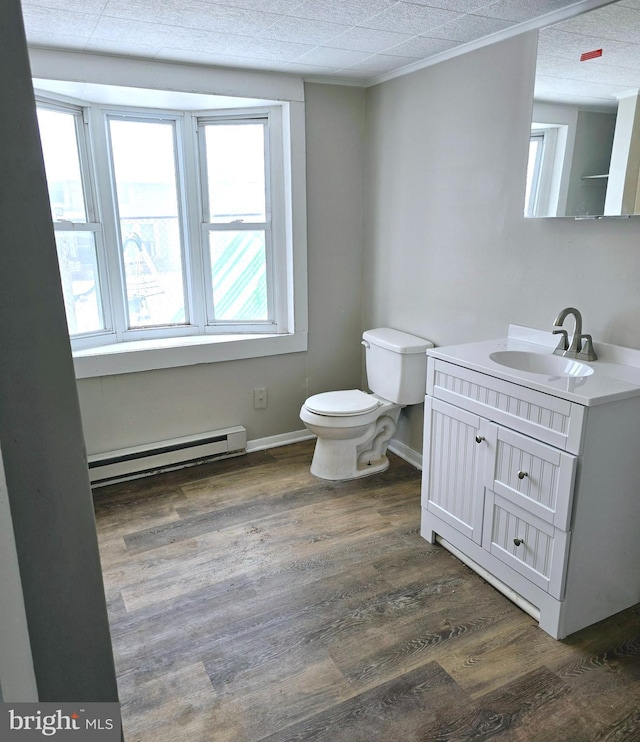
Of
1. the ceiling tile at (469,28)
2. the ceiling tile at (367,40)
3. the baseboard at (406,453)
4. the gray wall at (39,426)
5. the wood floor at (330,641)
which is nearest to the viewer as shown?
the gray wall at (39,426)

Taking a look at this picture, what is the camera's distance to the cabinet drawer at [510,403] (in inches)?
68.3

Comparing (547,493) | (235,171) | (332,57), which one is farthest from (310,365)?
(547,493)

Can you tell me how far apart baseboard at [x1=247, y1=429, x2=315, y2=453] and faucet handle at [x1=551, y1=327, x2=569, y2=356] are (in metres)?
1.81

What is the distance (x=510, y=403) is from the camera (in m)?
1.94

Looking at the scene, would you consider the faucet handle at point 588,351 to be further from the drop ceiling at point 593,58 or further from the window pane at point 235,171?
the window pane at point 235,171

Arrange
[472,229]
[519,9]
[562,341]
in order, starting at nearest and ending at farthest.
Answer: [519,9] < [562,341] < [472,229]

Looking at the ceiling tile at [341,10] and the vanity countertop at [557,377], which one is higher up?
the ceiling tile at [341,10]

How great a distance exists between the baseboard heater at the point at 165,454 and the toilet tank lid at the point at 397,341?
967mm

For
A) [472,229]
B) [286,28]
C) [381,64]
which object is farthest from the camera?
[381,64]

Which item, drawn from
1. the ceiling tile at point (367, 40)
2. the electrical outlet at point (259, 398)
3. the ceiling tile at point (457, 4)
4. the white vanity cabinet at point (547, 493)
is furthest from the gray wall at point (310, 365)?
the white vanity cabinet at point (547, 493)

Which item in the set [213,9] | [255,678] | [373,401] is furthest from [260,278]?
[255,678]

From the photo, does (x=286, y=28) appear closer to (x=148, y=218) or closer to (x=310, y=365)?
(x=148, y=218)

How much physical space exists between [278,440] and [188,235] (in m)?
1.38

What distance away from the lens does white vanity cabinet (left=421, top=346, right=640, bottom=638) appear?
1.76m
